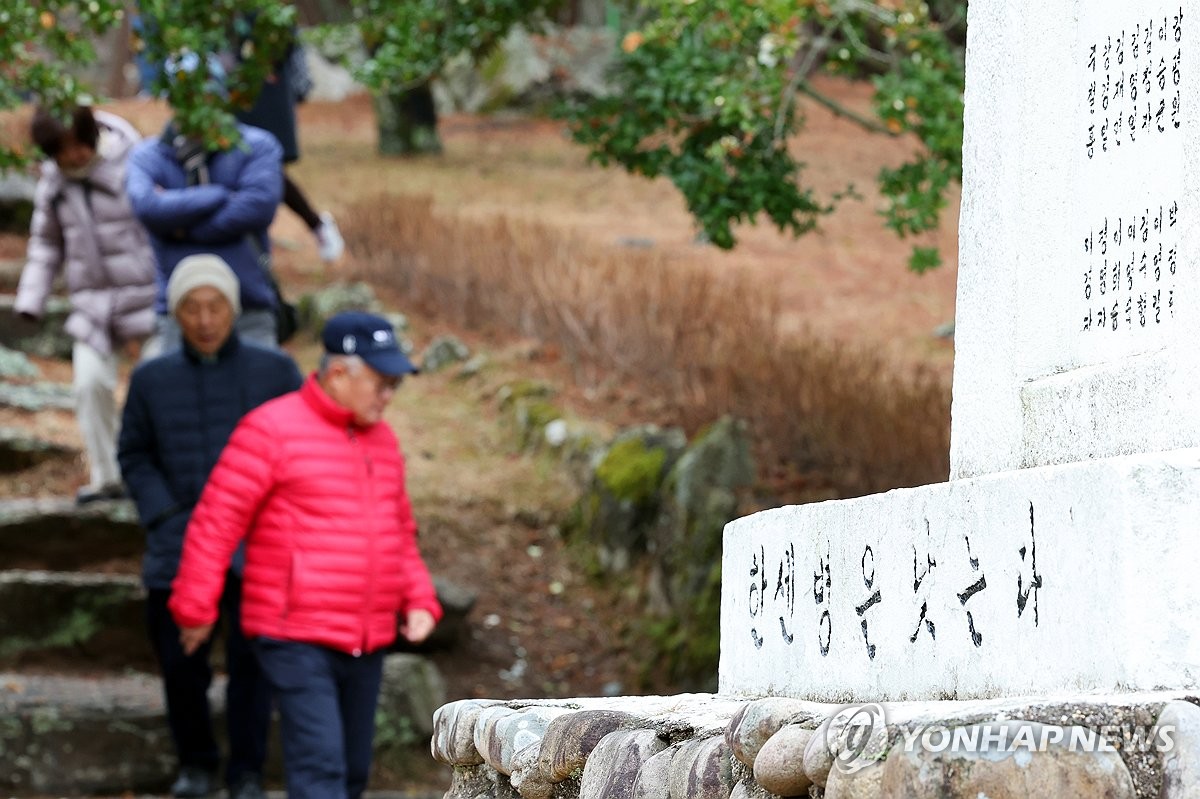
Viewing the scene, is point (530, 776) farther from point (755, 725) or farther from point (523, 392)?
point (523, 392)

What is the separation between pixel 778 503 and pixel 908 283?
5342mm

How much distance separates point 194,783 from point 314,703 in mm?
1061

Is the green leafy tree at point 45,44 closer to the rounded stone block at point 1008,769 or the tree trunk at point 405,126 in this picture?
the rounded stone block at point 1008,769

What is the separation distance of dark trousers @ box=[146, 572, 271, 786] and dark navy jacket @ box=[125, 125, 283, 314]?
1438mm

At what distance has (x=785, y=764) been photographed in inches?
79.1

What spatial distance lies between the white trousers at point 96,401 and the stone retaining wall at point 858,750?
13.7 feet

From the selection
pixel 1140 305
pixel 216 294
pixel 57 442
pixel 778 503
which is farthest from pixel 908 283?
pixel 1140 305

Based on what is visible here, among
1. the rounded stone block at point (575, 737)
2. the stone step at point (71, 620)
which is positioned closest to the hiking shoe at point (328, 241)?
the stone step at point (71, 620)

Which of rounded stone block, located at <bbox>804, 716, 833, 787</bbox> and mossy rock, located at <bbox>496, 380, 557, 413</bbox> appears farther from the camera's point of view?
mossy rock, located at <bbox>496, 380, 557, 413</bbox>

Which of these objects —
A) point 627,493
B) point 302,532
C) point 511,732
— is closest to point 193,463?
point 302,532

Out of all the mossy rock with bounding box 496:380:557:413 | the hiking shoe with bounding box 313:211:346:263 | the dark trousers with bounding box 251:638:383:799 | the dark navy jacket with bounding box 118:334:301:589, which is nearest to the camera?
the dark trousers with bounding box 251:638:383:799

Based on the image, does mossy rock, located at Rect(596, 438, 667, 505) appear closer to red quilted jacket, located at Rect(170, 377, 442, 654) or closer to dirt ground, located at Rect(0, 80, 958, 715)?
dirt ground, located at Rect(0, 80, 958, 715)

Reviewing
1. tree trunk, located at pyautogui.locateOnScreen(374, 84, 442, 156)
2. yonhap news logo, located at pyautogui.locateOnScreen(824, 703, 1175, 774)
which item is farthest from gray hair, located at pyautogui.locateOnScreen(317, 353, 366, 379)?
tree trunk, located at pyautogui.locateOnScreen(374, 84, 442, 156)

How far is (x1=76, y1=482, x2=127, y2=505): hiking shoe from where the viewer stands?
683 cm
